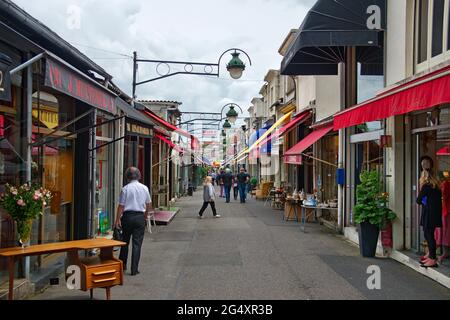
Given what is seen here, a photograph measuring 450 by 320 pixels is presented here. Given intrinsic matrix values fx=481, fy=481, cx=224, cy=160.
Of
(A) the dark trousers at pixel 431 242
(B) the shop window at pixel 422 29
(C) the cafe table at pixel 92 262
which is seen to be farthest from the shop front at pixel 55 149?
(B) the shop window at pixel 422 29

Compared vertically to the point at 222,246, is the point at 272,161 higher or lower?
higher

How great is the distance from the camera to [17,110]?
20.2 feet

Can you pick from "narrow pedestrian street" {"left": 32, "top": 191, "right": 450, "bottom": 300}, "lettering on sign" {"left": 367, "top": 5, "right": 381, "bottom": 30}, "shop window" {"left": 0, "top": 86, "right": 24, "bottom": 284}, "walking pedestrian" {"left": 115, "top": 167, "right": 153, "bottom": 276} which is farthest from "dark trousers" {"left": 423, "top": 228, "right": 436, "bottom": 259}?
"shop window" {"left": 0, "top": 86, "right": 24, "bottom": 284}

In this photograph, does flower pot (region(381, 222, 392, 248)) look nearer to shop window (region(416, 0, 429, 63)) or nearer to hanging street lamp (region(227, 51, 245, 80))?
shop window (region(416, 0, 429, 63))

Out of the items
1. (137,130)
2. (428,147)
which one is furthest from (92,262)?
(428,147)

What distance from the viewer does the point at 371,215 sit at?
9.08 metres

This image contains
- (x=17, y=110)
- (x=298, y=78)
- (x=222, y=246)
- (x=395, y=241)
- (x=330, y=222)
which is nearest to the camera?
(x=17, y=110)

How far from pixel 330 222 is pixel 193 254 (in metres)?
6.01

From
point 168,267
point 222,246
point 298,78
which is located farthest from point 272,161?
point 168,267

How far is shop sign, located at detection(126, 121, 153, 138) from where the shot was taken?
10.8m

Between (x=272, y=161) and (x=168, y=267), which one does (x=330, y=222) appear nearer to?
(x=168, y=267)

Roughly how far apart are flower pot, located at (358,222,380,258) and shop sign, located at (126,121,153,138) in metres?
5.32

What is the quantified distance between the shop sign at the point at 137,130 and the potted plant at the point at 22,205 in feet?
16.8

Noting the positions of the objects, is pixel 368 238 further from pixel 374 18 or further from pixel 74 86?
pixel 74 86
